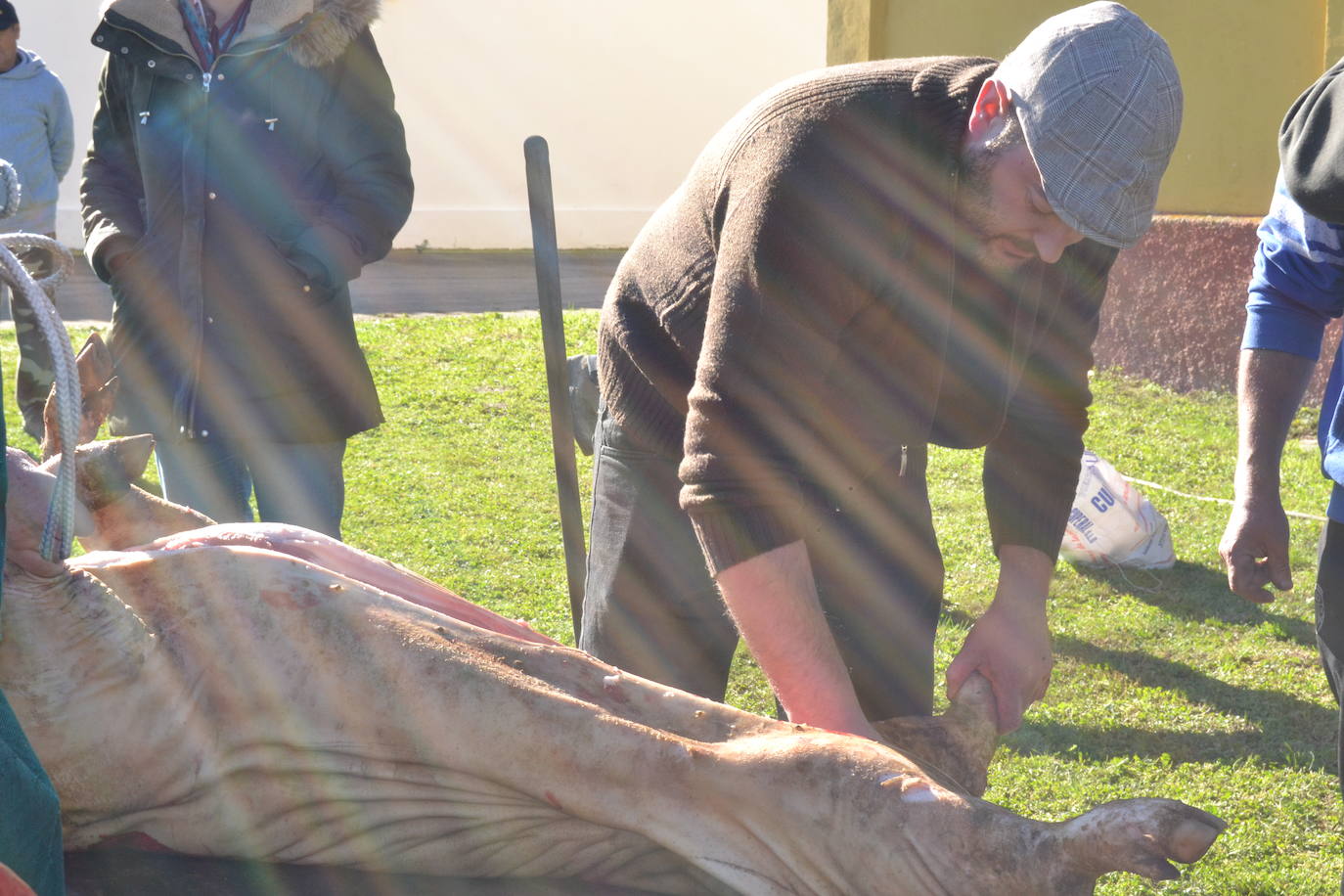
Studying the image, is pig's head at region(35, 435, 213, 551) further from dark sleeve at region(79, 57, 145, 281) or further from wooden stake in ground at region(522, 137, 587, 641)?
wooden stake in ground at region(522, 137, 587, 641)

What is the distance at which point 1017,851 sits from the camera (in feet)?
5.14

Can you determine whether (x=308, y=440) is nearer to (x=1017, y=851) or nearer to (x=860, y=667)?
(x=860, y=667)

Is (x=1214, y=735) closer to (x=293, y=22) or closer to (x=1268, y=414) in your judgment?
(x=1268, y=414)

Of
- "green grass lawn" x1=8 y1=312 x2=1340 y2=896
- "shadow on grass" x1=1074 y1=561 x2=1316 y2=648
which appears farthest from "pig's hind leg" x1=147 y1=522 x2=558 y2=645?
"shadow on grass" x1=1074 y1=561 x2=1316 y2=648

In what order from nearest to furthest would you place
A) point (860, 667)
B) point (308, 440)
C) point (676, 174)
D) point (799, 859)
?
point (799, 859) < point (860, 667) < point (308, 440) < point (676, 174)

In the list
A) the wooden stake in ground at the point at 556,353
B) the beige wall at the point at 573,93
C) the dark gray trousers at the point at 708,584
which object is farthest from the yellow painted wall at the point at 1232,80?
the beige wall at the point at 573,93

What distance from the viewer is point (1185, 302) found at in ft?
24.7

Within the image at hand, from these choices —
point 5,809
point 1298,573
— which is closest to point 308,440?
point 5,809

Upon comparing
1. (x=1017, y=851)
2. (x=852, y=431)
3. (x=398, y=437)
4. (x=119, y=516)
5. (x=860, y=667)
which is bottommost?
(x=398, y=437)

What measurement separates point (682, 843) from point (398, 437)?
5.70 metres

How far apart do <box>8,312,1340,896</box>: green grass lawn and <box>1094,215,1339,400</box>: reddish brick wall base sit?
0.18 meters

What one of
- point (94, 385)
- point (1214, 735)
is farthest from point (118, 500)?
point (1214, 735)

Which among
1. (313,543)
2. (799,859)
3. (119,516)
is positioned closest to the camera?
(799,859)

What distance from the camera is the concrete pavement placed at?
416 inches
